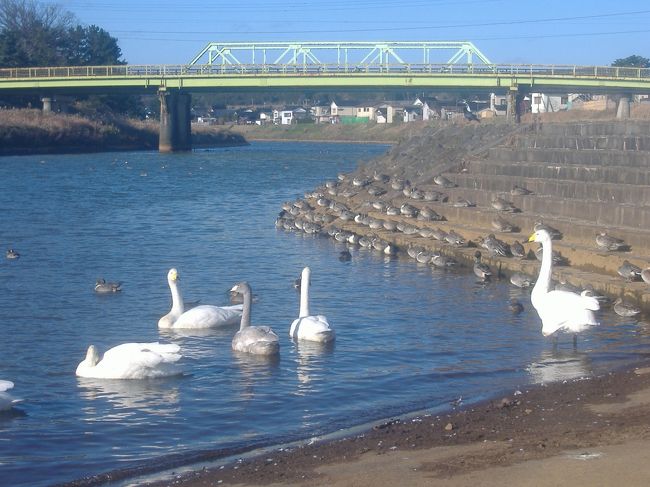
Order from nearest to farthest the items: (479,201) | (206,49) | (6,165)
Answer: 1. (479,201)
2. (6,165)
3. (206,49)

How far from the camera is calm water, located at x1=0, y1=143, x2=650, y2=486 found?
388 inches

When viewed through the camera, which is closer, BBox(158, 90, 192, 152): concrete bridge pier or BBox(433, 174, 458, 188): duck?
BBox(433, 174, 458, 188): duck

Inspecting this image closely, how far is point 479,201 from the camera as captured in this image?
24.1 metres

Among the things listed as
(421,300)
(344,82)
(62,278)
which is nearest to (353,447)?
(421,300)

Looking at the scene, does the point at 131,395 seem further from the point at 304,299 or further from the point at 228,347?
the point at 304,299

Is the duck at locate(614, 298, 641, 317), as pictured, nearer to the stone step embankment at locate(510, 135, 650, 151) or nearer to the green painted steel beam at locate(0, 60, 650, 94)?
the stone step embankment at locate(510, 135, 650, 151)

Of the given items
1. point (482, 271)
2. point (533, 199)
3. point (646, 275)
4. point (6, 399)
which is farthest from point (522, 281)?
point (6, 399)

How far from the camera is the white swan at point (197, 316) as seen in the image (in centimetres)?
1462

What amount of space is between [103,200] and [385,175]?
35.9 ft

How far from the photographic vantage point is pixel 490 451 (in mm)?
8039

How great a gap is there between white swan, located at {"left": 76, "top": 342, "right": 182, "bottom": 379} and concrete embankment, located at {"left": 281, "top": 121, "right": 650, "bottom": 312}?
7.33 meters

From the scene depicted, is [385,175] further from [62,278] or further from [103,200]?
[62,278]

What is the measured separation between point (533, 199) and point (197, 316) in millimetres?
9479

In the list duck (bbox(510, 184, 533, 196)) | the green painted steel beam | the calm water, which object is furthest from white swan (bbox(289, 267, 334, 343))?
the green painted steel beam
